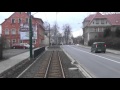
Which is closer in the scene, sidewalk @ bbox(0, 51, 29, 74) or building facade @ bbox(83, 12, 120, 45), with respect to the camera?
sidewalk @ bbox(0, 51, 29, 74)

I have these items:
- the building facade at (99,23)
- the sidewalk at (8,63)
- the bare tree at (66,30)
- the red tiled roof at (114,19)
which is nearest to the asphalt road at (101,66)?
the sidewalk at (8,63)

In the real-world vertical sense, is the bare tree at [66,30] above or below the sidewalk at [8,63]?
above

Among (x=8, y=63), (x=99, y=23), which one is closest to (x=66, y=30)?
(x=99, y=23)

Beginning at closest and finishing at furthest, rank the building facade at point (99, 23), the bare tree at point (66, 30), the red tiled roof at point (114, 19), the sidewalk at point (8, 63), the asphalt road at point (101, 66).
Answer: the asphalt road at point (101, 66), the sidewalk at point (8, 63), the red tiled roof at point (114, 19), the building facade at point (99, 23), the bare tree at point (66, 30)

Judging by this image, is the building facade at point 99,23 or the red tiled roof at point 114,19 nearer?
the red tiled roof at point 114,19

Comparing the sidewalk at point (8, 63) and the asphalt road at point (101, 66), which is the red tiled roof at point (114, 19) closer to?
the asphalt road at point (101, 66)

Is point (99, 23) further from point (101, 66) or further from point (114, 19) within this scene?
point (101, 66)

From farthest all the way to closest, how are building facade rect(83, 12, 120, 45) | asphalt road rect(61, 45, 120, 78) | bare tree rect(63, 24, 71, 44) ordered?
bare tree rect(63, 24, 71, 44) → building facade rect(83, 12, 120, 45) → asphalt road rect(61, 45, 120, 78)

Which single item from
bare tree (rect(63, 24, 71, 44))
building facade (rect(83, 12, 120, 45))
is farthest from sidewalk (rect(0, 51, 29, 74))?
bare tree (rect(63, 24, 71, 44))

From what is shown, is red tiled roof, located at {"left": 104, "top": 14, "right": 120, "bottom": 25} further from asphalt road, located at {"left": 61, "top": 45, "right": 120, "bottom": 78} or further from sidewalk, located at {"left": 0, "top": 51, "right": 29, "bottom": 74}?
sidewalk, located at {"left": 0, "top": 51, "right": 29, "bottom": 74}

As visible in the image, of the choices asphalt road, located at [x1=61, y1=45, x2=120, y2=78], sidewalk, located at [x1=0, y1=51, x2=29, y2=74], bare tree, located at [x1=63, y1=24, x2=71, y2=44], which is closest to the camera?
asphalt road, located at [x1=61, y1=45, x2=120, y2=78]
